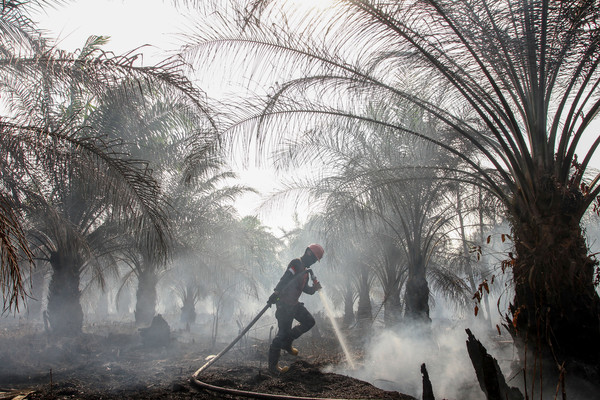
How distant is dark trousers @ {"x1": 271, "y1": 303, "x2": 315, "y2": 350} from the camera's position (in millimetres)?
6015

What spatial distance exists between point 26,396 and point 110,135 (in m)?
6.70

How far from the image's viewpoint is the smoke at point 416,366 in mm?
5003

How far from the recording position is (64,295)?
9.99 m

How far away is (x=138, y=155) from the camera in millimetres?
9922

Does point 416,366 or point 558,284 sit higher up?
point 558,284

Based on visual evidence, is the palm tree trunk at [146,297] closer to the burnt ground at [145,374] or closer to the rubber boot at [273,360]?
the burnt ground at [145,374]

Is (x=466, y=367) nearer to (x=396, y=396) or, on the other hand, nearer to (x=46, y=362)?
(x=396, y=396)

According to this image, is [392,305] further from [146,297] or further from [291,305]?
[146,297]

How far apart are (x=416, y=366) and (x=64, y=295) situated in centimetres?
855

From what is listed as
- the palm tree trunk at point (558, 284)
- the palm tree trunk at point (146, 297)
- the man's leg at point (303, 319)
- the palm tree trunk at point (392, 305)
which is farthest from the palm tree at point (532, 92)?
the palm tree trunk at point (146, 297)

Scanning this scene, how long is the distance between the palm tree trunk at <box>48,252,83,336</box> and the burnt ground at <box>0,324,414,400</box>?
51cm

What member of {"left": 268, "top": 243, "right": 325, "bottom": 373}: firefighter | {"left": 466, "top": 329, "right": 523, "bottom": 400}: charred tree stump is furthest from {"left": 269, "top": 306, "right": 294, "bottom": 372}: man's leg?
{"left": 466, "top": 329, "right": 523, "bottom": 400}: charred tree stump

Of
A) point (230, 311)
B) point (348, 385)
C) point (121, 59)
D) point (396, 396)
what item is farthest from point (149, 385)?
point (230, 311)

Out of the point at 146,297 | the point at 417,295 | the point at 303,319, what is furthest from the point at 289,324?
the point at 146,297
